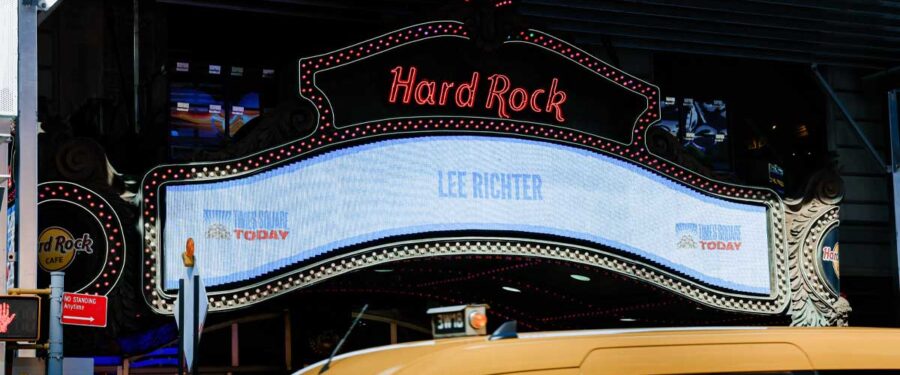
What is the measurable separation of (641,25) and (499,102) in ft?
13.0

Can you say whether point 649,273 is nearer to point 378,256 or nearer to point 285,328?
point 378,256

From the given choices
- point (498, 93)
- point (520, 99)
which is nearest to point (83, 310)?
point (498, 93)

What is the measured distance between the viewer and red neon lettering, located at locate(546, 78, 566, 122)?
16.0 metres

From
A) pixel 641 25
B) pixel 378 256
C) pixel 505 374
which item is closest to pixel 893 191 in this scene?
pixel 641 25

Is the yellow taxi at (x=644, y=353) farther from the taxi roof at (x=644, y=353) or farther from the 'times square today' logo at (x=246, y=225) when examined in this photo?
the 'times square today' logo at (x=246, y=225)

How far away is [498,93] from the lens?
51.5 feet

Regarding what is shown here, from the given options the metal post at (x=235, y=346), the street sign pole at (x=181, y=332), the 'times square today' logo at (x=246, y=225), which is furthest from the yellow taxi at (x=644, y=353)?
the metal post at (x=235, y=346)

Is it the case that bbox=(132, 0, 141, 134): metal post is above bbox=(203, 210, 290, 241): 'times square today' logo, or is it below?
above

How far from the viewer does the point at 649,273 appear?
16062mm

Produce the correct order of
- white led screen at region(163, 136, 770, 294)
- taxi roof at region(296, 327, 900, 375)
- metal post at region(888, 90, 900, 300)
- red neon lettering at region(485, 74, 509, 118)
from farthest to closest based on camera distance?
metal post at region(888, 90, 900, 300)
red neon lettering at region(485, 74, 509, 118)
white led screen at region(163, 136, 770, 294)
taxi roof at region(296, 327, 900, 375)

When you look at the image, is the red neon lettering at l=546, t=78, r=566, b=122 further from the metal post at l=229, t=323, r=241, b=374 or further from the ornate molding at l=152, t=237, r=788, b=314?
the metal post at l=229, t=323, r=241, b=374

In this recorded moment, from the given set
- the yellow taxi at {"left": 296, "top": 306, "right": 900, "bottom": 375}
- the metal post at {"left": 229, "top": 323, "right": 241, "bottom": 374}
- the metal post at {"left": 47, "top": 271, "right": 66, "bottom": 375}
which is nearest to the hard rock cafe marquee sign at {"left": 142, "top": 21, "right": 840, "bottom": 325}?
the metal post at {"left": 47, "top": 271, "right": 66, "bottom": 375}

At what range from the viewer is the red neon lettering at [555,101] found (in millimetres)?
15977

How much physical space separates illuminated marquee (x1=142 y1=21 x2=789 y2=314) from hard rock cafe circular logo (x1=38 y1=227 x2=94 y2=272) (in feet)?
2.30
